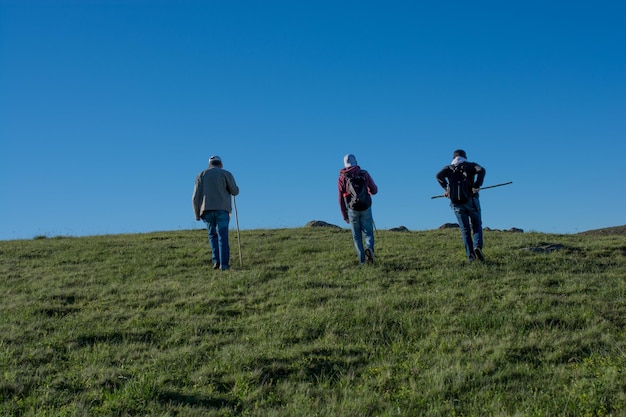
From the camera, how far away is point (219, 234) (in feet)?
47.9

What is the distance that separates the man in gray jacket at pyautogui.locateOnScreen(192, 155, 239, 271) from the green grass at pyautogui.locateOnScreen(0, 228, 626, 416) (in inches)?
24.8

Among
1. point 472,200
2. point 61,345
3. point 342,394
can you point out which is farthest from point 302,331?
point 472,200

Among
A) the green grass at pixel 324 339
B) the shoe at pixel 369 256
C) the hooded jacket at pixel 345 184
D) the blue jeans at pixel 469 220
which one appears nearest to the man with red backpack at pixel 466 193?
the blue jeans at pixel 469 220

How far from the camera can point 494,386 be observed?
6.57 metres

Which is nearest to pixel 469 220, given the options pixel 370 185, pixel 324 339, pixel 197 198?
pixel 370 185

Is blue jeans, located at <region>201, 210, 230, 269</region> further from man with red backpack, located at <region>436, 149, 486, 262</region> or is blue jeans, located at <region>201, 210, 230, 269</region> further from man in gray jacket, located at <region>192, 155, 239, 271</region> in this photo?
man with red backpack, located at <region>436, 149, 486, 262</region>

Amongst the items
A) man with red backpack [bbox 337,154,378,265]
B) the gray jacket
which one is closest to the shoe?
man with red backpack [bbox 337,154,378,265]

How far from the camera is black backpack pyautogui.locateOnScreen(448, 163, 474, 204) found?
45.2ft

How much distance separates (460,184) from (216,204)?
5.92 meters

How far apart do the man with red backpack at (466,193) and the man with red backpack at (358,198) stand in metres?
1.75

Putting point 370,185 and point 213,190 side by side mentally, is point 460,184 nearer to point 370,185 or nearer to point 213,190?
point 370,185

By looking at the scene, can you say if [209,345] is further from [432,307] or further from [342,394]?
[432,307]

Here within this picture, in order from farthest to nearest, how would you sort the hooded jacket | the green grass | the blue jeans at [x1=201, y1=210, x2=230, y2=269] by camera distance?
1. the blue jeans at [x1=201, y1=210, x2=230, y2=269]
2. the hooded jacket
3. the green grass

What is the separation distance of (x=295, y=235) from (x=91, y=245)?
7088 millimetres
